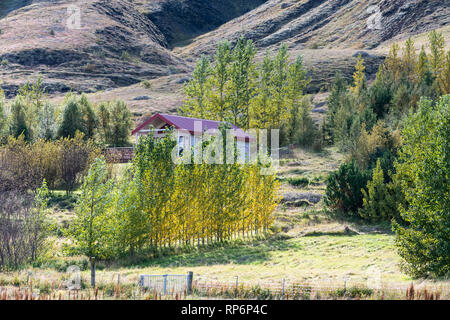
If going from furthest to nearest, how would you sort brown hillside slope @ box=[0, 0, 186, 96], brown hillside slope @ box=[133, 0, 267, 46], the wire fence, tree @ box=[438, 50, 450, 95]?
brown hillside slope @ box=[133, 0, 267, 46] < brown hillside slope @ box=[0, 0, 186, 96] < tree @ box=[438, 50, 450, 95] < the wire fence

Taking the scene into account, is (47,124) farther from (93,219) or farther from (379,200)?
(379,200)

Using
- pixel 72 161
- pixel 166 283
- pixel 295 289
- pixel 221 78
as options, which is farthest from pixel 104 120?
pixel 295 289

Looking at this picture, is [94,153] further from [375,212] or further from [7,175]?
[375,212]

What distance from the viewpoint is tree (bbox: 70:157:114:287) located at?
16156 millimetres

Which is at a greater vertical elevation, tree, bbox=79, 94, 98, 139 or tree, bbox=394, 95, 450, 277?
tree, bbox=79, 94, 98, 139

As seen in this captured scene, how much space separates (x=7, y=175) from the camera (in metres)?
29.4

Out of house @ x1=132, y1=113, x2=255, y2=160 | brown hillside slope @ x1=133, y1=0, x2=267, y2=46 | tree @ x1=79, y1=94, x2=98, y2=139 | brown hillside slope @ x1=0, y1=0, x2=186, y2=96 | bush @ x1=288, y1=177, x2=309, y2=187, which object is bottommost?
bush @ x1=288, y1=177, x2=309, y2=187

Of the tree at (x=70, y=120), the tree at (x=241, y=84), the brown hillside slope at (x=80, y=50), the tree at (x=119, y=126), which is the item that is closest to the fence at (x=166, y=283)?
the tree at (x=241, y=84)

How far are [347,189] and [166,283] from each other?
57.9ft

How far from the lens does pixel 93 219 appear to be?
16391 millimetres

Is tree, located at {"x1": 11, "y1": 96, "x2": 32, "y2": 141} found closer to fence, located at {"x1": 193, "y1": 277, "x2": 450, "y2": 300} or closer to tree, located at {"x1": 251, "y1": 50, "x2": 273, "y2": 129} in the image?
tree, located at {"x1": 251, "y1": 50, "x2": 273, "y2": 129}

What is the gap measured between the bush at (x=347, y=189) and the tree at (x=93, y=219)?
15.3m

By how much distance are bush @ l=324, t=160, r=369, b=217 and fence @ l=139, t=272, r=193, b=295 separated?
16498mm

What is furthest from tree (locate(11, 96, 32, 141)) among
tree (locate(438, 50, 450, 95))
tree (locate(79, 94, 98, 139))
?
tree (locate(438, 50, 450, 95))
